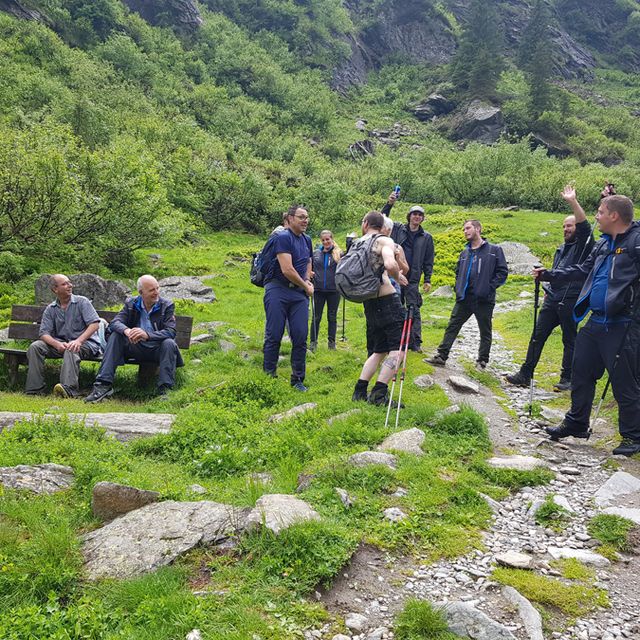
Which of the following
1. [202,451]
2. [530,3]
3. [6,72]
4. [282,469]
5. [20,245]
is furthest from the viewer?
[530,3]

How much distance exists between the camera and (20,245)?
18219mm

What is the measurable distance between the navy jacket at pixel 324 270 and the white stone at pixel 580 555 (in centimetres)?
853

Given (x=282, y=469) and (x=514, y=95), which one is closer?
(x=282, y=469)

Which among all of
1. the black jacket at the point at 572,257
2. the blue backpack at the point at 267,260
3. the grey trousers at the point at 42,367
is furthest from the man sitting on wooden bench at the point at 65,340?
the black jacket at the point at 572,257

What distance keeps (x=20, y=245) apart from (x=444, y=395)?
57.1 feet

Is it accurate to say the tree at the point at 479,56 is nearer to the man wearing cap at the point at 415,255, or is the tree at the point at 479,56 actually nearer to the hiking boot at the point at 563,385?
the man wearing cap at the point at 415,255

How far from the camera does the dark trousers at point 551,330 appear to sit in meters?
9.02

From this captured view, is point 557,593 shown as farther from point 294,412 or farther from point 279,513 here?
point 294,412

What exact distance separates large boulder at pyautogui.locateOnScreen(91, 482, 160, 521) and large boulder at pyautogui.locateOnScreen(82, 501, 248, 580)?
100 mm

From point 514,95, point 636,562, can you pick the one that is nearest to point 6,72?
point 636,562

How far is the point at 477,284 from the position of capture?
403 inches

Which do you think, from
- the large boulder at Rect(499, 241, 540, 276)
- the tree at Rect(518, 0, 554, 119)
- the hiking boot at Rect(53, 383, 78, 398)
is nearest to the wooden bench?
the hiking boot at Rect(53, 383, 78, 398)

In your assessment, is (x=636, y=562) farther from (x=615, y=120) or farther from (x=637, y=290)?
(x=615, y=120)

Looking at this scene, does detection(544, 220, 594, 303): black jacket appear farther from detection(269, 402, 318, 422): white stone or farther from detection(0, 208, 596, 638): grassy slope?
detection(269, 402, 318, 422): white stone
